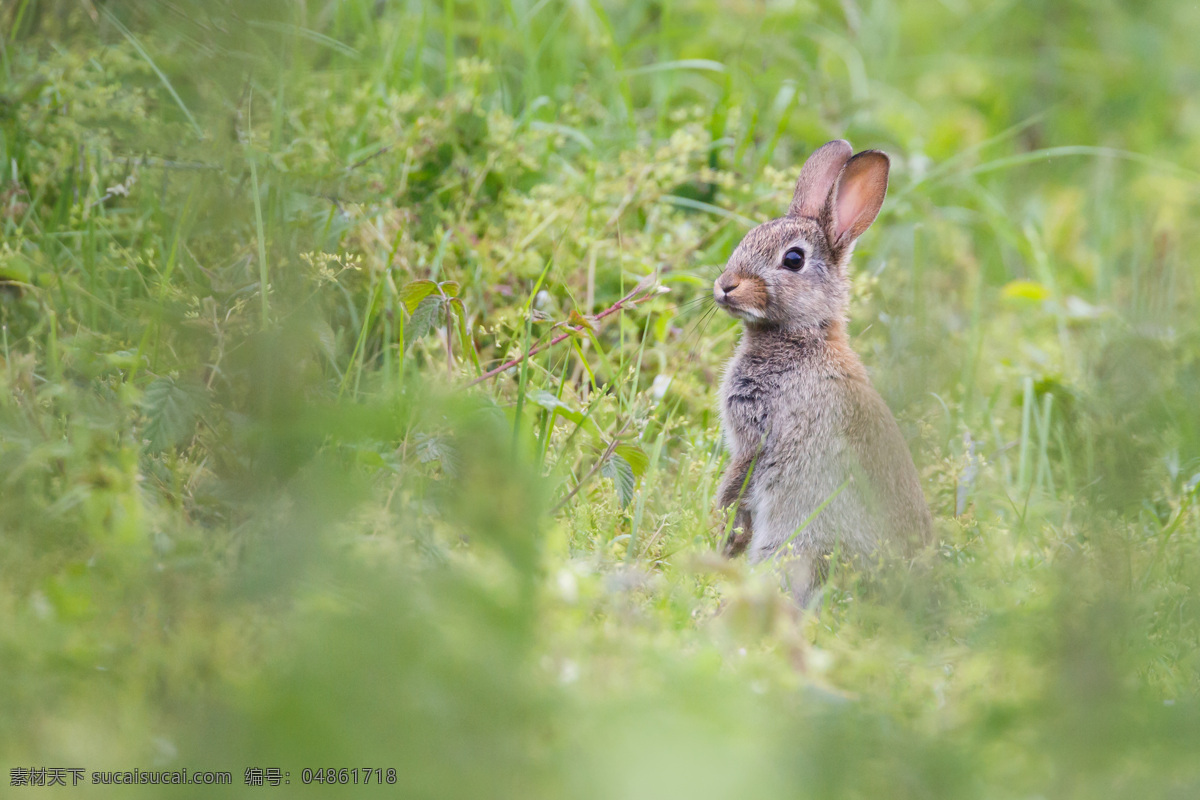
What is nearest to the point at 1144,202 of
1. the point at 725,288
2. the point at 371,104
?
the point at 725,288

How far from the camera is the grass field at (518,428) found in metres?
1.85

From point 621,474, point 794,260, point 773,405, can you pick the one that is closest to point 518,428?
point 621,474

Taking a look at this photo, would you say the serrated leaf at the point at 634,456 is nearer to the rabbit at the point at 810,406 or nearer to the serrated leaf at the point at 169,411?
the rabbit at the point at 810,406

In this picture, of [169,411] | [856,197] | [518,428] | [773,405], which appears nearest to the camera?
[169,411]

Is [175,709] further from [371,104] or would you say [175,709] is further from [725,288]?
[371,104]

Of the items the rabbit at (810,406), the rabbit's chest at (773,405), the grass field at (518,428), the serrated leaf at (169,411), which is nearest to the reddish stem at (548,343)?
the grass field at (518,428)

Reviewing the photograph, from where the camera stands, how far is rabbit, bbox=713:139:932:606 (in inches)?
142

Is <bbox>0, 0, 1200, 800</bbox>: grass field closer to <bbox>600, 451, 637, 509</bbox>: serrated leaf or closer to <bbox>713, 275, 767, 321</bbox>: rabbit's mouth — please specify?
<bbox>600, 451, 637, 509</bbox>: serrated leaf

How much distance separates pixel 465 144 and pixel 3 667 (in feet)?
11.6

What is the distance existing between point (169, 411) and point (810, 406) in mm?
2083

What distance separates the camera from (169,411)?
9.45 feet

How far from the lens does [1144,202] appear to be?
757 cm

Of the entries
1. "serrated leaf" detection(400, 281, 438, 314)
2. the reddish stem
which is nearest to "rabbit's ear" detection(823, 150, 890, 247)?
the reddish stem

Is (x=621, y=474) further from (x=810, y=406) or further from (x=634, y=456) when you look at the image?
(x=810, y=406)
